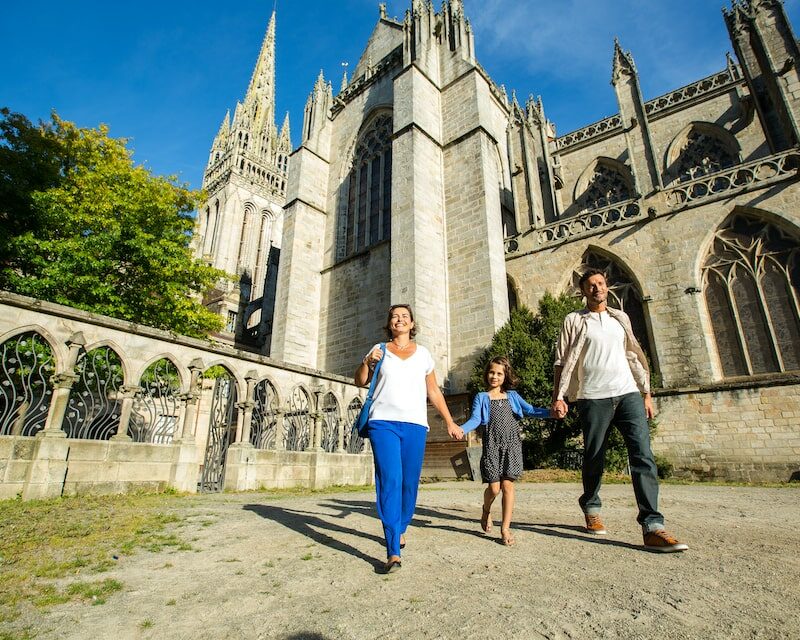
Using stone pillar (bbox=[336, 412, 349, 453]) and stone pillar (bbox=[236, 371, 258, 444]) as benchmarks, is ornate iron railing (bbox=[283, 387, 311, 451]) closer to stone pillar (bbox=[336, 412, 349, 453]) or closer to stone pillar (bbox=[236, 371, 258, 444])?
stone pillar (bbox=[336, 412, 349, 453])

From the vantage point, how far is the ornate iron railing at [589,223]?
12.9 metres

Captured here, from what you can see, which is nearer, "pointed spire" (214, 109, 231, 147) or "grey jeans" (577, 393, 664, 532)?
"grey jeans" (577, 393, 664, 532)

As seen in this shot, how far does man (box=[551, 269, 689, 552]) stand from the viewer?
9.21ft

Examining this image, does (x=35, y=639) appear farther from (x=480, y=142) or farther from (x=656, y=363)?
(x=480, y=142)

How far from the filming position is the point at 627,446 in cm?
284

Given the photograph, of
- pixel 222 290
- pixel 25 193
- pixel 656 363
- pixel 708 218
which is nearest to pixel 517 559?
pixel 656 363

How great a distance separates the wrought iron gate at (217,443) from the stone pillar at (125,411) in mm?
1231

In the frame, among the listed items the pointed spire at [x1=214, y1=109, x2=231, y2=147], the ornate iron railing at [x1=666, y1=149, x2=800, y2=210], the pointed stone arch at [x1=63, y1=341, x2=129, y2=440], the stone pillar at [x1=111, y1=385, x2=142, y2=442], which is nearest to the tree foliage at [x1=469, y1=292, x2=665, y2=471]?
the ornate iron railing at [x1=666, y1=149, x2=800, y2=210]

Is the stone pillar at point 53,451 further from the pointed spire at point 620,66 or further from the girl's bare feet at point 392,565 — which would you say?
the pointed spire at point 620,66

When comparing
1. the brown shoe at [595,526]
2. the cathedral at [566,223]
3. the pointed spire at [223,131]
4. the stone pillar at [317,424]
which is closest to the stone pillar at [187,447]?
the stone pillar at [317,424]

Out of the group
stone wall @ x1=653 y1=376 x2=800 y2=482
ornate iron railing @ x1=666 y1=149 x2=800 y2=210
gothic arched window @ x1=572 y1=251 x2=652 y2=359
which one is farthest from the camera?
gothic arched window @ x1=572 y1=251 x2=652 y2=359

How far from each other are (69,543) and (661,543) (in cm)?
350

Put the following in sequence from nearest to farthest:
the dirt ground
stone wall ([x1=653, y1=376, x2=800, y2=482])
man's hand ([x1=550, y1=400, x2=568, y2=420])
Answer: the dirt ground → man's hand ([x1=550, y1=400, x2=568, y2=420]) → stone wall ([x1=653, y1=376, x2=800, y2=482])

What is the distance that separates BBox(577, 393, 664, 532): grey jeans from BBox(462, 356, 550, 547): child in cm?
35
